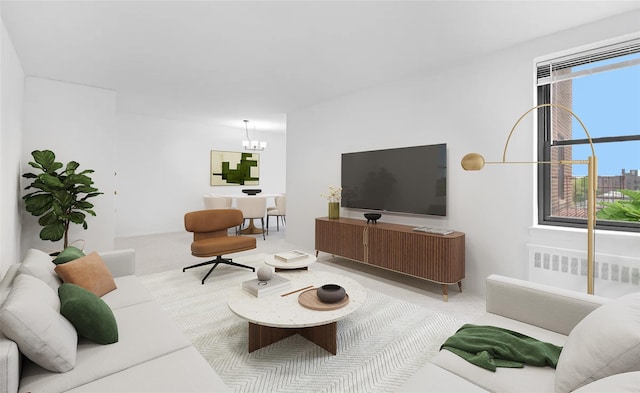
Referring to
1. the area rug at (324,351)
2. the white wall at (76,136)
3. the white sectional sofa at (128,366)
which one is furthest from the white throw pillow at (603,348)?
the white wall at (76,136)

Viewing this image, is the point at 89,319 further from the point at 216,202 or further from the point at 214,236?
the point at 216,202

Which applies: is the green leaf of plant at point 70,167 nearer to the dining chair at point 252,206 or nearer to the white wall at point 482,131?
the dining chair at point 252,206

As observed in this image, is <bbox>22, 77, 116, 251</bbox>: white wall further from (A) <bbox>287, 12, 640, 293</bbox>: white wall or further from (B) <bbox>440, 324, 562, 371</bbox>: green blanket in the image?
(B) <bbox>440, 324, 562, 371</bbox>: green blanket

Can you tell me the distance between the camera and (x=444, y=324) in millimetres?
2598

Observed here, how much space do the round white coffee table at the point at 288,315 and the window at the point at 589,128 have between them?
7.37 ft

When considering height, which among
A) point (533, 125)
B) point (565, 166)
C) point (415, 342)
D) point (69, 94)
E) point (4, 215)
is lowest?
point (415, 342)

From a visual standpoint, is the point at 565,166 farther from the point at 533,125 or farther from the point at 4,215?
the point at 4,215

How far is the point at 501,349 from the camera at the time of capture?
137 cm

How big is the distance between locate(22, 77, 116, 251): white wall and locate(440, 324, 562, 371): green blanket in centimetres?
488

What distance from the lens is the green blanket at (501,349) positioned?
1316 mm

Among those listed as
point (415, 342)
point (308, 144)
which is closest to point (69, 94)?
point (308, 144)

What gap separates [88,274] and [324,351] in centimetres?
172

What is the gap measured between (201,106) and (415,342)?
5.18 metres

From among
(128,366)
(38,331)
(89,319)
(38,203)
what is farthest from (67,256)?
(38,203)
